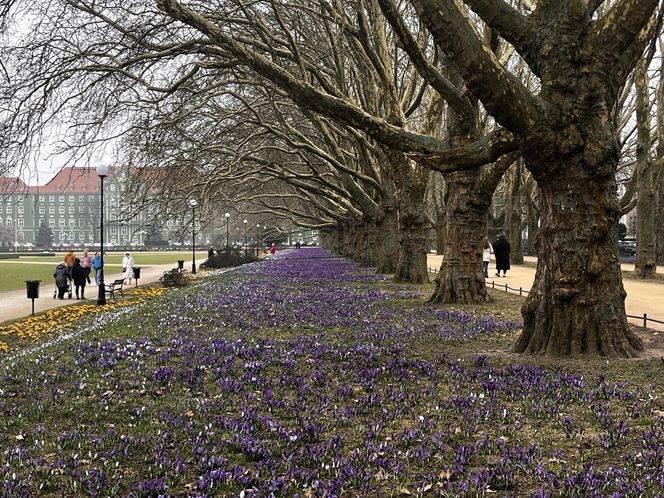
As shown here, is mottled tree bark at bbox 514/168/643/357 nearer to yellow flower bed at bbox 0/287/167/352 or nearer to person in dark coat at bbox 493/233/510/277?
yellow flower bed at bbox 0/287/167/352

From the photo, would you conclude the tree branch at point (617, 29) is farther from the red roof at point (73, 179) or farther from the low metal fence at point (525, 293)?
the red roof at point (73, 179)

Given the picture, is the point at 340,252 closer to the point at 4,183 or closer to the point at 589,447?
the point at 4,183

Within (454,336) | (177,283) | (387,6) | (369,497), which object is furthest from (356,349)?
(177,283)

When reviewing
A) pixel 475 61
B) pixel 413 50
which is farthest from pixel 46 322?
pixel 475 61

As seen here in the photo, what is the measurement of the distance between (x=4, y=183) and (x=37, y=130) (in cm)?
132

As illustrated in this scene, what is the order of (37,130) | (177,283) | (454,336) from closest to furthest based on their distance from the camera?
1. (454,336)
2. (37,130)
3. (177,283)

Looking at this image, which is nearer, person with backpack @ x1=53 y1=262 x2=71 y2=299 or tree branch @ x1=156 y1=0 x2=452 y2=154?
tree branch @ x1=156 y1=0 x2=452 y2=154

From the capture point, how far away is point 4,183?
11.6 metres

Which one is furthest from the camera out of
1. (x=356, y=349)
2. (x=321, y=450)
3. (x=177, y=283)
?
(x=177, y=283)

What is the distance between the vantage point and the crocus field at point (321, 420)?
3.56 m

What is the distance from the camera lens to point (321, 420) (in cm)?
486

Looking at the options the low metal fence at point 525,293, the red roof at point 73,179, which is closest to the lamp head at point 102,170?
the red roof at point 73,179

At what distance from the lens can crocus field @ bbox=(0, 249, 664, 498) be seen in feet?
11.7

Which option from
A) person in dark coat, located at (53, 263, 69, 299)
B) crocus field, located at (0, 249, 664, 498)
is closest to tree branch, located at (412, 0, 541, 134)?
crocus field, located at (0, 249, 664, 498)
